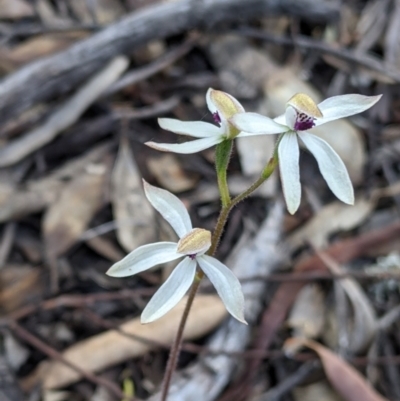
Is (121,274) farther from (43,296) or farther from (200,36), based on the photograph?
(200,36)

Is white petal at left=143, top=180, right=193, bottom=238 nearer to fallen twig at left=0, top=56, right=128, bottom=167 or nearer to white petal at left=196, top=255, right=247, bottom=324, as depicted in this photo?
white petal at left=196, top=255, right=247, bottom=324

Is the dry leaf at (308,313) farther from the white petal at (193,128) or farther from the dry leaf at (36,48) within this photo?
the dry leaf at (36,48)

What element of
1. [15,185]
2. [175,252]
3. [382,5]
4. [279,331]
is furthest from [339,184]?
[382,5]

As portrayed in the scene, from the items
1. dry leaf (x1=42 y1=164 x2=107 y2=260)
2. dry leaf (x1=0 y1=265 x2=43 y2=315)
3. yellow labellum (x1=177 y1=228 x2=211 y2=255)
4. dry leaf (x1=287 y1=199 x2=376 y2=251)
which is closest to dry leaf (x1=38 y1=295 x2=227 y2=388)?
dry leaf (x1=0 y1=265 x2=43 y2=315)

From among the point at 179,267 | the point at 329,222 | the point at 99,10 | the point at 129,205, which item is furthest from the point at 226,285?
the point at 99,10

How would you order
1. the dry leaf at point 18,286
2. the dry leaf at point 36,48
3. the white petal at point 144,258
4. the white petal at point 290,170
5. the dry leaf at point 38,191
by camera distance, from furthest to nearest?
1. the dry leaf at point 36,48
2. the dry leaf at point 38,191
3. the dry leaf at point 18,286
4. the white petal at point 144,258
5. the white petal at point 290,170

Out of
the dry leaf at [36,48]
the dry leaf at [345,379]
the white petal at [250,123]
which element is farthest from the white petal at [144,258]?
the dry leaf at [36,48]
